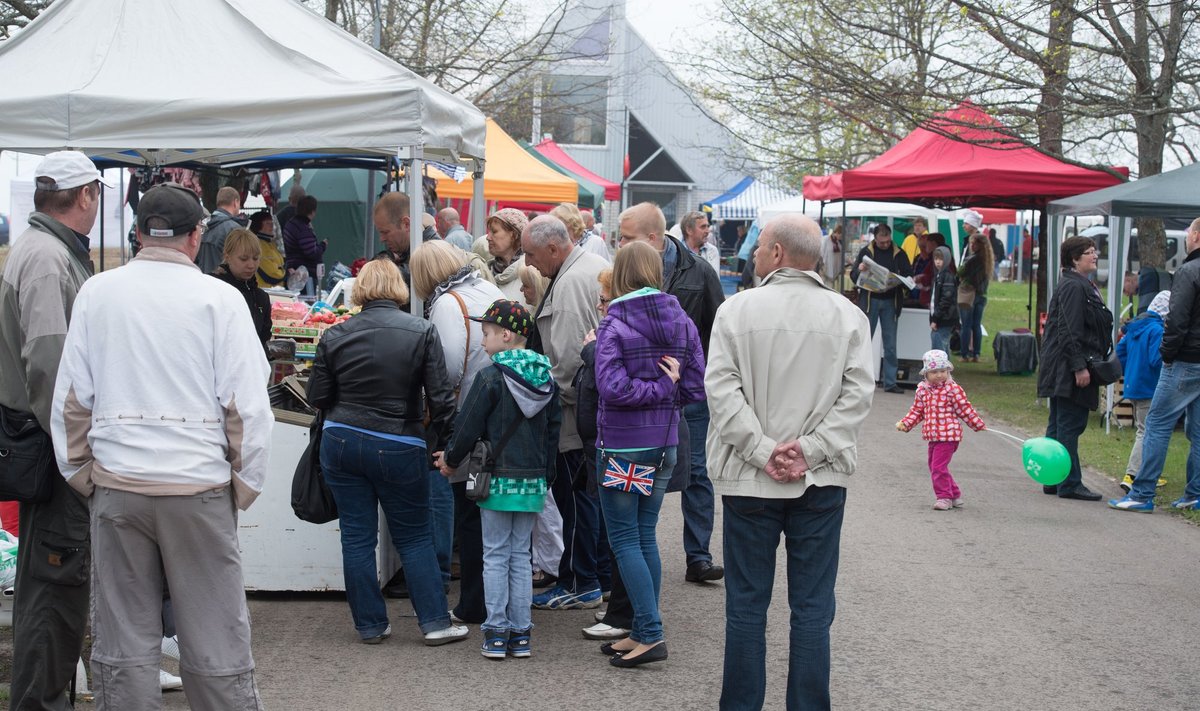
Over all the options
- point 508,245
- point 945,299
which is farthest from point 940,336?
point 508,245

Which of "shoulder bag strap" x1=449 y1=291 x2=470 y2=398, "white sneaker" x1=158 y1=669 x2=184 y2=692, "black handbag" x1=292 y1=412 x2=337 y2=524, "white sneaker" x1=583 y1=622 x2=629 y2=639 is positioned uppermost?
"shoulder bag strap" x1=449 y1=291 x2=470 y2=398

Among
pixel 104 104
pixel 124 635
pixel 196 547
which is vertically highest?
pixel 104 104

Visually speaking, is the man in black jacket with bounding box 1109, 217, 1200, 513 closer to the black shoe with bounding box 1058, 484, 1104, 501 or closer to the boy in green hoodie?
the black shoe with bounding box 1058, 484, 1104, 501

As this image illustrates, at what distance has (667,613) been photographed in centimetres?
621

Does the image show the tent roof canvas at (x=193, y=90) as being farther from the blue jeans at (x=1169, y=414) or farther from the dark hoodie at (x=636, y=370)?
the blue jeans at (x=1169, y=414)

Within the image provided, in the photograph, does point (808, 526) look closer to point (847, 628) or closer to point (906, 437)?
point (847, 628)

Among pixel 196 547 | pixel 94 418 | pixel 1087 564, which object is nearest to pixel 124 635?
pixel 196 547

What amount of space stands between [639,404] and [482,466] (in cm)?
78

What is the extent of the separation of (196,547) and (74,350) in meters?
0.71

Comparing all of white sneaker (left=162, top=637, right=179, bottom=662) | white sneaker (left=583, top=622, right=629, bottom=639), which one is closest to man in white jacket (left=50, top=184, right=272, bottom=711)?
white sneaker (left=162, top=637, right=179, bottom=662)

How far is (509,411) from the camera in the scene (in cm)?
536

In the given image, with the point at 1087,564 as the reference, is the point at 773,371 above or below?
above

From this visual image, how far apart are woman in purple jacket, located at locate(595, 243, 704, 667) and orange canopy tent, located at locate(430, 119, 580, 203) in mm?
A: 11196

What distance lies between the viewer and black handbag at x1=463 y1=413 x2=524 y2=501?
5.32 metres
